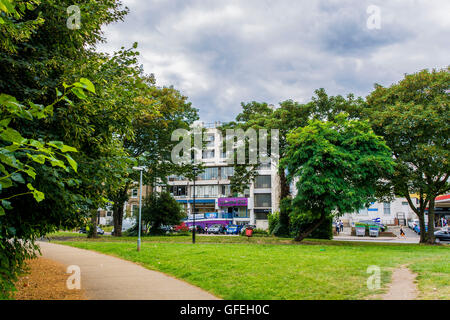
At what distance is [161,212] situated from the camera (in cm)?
3653

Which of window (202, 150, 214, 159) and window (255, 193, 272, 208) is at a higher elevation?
window (202, 150, 214, 159)

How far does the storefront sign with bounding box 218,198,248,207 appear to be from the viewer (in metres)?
59.4

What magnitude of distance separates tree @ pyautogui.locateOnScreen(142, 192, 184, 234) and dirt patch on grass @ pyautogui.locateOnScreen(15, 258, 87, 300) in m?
23.9

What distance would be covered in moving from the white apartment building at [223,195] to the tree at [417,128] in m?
30.7

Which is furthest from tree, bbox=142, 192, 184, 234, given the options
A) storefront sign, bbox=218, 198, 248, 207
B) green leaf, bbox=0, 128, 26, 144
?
green leaf, bbox=0, 128, 26, 144

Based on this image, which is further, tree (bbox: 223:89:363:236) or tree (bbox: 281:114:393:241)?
tree (bbox: 223:89:363:236)

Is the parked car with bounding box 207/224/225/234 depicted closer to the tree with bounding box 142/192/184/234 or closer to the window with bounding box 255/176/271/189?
the window with bounding box 255/176/271/189

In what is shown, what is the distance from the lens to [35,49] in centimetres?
761

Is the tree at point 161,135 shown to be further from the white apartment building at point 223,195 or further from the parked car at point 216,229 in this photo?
the white apartment building at point 223,195

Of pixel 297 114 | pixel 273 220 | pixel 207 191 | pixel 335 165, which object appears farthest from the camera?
A: pixel 207 191

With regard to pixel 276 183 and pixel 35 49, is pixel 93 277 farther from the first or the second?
pixel 276 183

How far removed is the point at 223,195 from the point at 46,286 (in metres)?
53.5

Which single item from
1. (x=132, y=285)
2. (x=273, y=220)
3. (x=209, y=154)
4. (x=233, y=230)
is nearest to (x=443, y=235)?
(x=273, y=220)

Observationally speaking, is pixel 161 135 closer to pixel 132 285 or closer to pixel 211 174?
pixel 132 285
